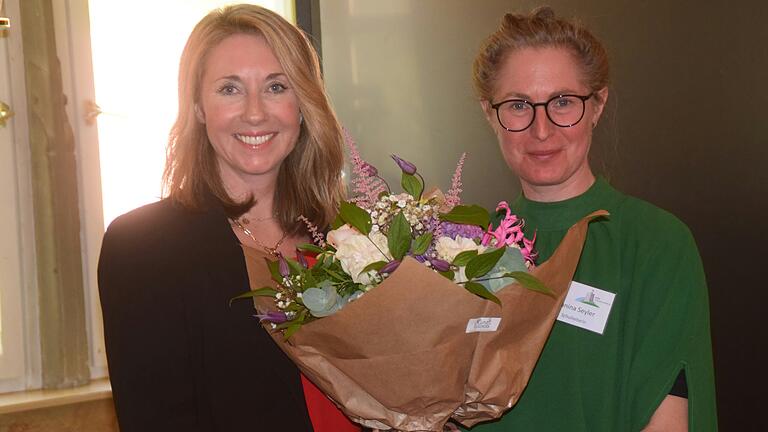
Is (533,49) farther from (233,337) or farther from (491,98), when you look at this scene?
(233,337)

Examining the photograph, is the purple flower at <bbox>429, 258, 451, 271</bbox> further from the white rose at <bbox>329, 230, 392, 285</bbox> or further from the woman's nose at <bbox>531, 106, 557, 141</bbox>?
the woman's nose at <bbox>531, 106, 557, 141</bbox>

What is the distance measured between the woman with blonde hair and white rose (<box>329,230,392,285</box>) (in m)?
0.37

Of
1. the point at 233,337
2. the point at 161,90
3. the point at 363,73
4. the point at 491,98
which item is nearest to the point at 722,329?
the point at 491,98

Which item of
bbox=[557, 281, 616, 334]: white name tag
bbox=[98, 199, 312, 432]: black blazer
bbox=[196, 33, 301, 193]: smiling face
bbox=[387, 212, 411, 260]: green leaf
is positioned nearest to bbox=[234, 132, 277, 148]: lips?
bbox=[196, 33, 301, 193]: smiling face

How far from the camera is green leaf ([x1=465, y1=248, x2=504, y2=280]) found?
49.7 inches

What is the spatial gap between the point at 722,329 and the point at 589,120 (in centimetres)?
82

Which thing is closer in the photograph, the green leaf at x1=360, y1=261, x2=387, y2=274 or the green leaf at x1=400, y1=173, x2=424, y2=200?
the green leaf at x1=360, y1=261, x2=387, y2=274

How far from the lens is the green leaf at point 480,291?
4.09 feet

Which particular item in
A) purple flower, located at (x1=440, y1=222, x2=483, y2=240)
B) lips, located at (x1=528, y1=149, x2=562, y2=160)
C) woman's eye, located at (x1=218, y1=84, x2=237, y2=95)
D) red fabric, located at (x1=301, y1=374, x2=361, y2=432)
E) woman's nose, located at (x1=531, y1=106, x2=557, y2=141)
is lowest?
red fabric, located at (x1=301, y1=374, x2=361, y2=432)

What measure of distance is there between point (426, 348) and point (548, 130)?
0.61 meters

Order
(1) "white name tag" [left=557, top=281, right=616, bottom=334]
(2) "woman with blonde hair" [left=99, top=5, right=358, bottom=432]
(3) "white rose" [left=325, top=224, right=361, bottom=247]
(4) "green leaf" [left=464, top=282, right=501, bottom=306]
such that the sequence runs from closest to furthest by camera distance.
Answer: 1. (4) "green leaf" [left=464, top=282, right=501, bottom=306]
2. (3) "white rose" [left=325, top=224, right=361, bottom=247]
3. (1) "white name tag" [left=557, top=281, right=616, bottom=334]
4. (2) "woman with blonde hair" [left=99, top=5, right=358, bottom=432]

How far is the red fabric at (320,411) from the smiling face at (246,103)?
0.55 m

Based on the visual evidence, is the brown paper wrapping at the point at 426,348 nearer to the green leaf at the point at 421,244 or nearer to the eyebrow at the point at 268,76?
the green leaf at the point at 421,244

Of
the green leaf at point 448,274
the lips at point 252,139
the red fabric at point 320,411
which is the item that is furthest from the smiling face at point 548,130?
the red fabric at point 320,411
